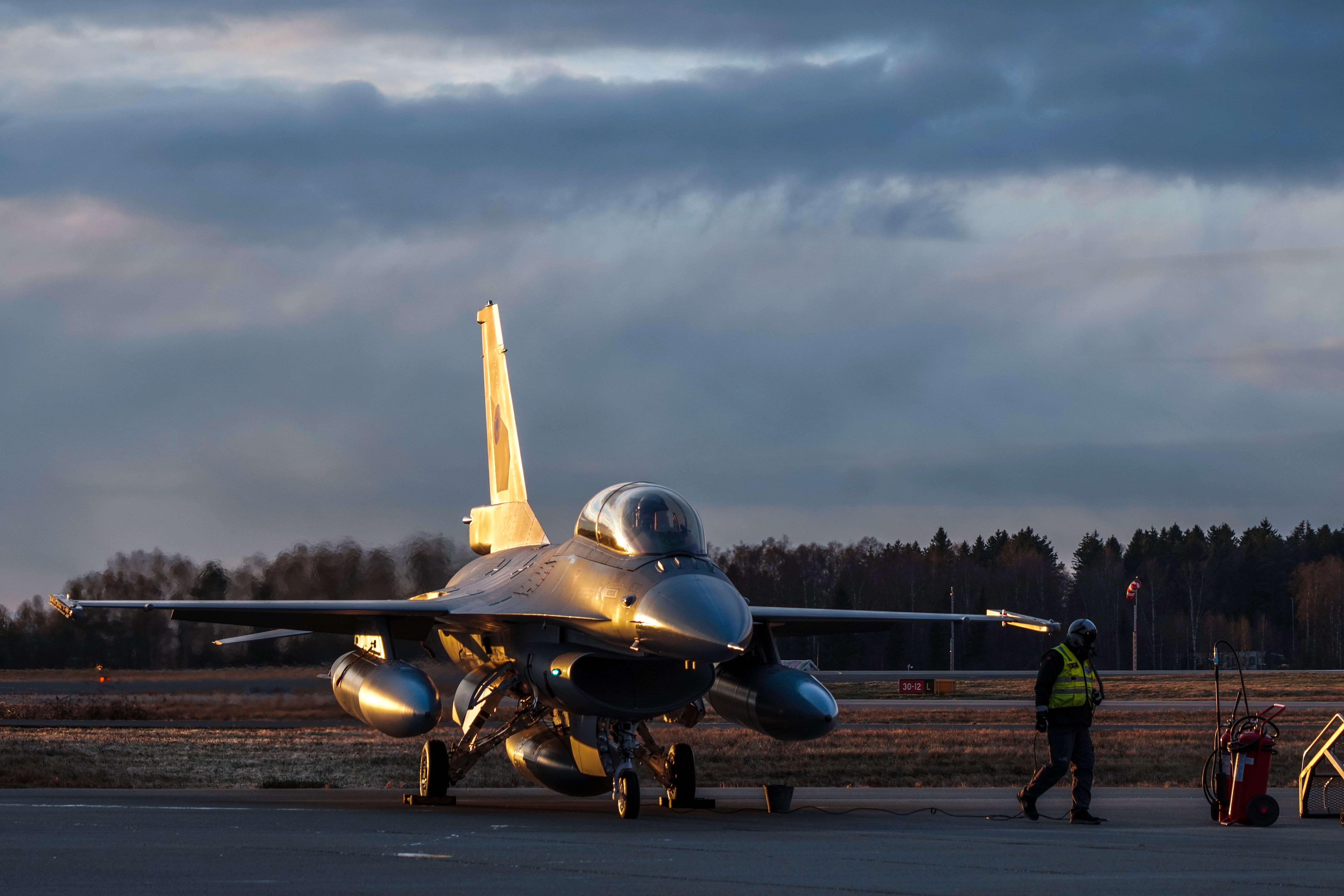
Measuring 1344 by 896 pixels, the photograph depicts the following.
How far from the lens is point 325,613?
17.4 m

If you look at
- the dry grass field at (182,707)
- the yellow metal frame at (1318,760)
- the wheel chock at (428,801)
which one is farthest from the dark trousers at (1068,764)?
the dry grass field at (182,707)

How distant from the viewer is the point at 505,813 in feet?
50.4

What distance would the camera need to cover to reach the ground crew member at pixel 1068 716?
46.5 ft

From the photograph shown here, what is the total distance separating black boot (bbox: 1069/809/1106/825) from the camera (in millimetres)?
13969

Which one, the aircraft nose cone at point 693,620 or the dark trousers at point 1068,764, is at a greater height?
the aircraft nose cone at point 693,620

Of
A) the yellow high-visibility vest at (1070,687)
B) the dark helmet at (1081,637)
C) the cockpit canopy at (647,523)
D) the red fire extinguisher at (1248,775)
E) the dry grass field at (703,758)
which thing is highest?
the cockpit canopy at (647,523)

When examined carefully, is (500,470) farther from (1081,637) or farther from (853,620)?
(1081,637)

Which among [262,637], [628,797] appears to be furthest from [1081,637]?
[262,637]

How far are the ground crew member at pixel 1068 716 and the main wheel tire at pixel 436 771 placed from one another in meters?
6.27

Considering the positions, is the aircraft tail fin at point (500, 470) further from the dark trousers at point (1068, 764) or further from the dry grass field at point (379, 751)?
the dark trousers at point (1068, 764)

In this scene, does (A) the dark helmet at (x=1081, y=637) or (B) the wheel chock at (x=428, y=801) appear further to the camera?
(B) the wheel chock at (x=428, y=801)

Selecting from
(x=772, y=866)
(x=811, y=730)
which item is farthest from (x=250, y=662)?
(x=772, y=866)

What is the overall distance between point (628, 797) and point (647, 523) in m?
2.66

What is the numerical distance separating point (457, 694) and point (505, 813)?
99.6 inches
